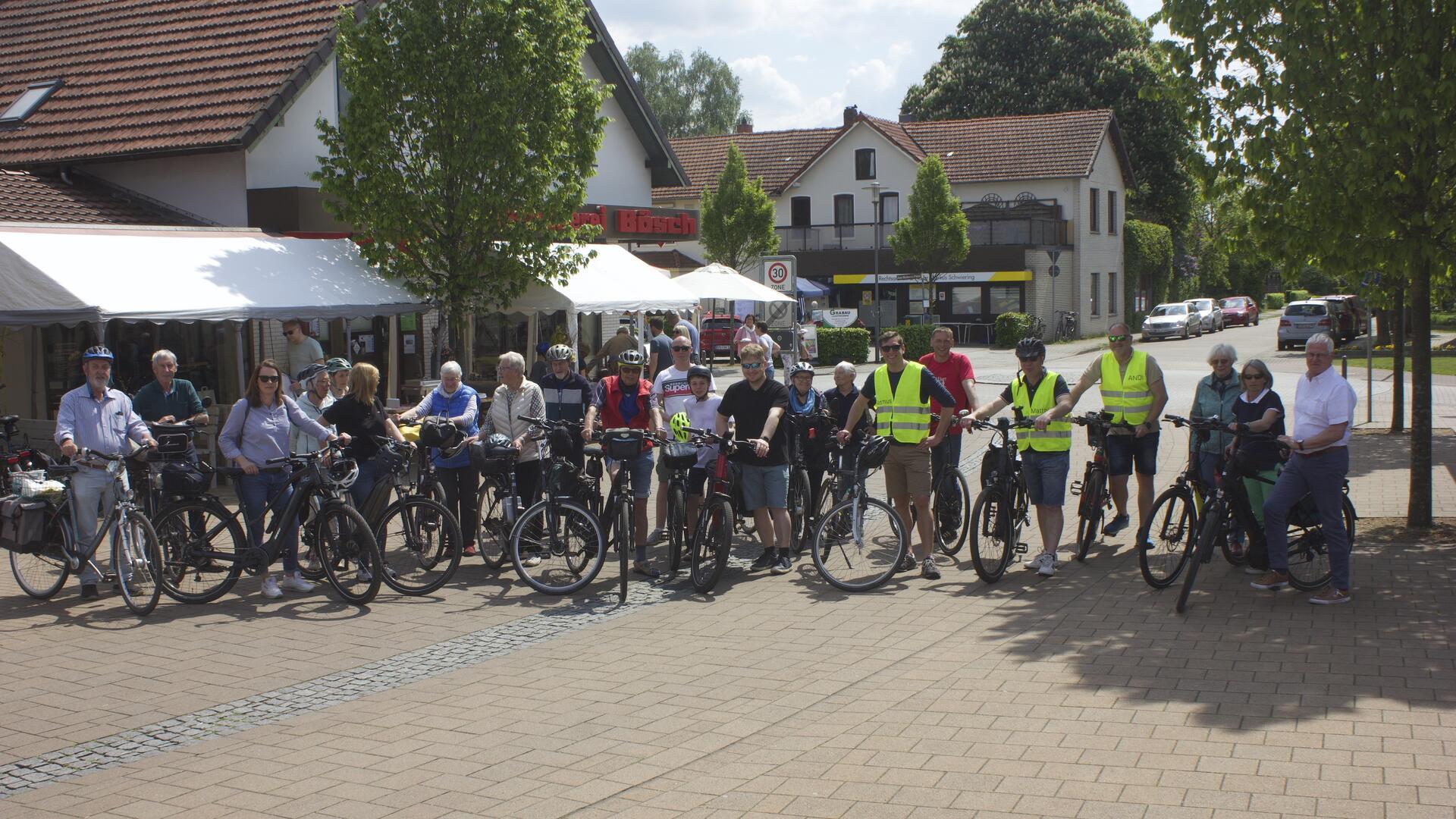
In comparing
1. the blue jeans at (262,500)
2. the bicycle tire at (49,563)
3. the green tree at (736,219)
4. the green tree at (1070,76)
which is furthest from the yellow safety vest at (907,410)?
the green tree at (1070,76)

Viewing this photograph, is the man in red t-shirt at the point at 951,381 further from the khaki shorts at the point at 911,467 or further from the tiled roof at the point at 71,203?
the tiled roof at the point at 71,203

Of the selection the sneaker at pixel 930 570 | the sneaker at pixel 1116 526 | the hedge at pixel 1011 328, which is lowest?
the sneaker at pixel 930 570

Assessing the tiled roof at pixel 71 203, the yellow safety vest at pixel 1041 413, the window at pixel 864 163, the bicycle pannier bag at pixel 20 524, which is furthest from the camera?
the window at pixel 864 163

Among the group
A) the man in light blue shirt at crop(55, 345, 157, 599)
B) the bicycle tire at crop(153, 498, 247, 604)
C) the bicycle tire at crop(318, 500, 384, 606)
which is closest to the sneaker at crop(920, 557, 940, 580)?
the bicycle tire at crop(318, 500, 384, 606)

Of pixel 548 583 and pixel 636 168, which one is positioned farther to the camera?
pixel 636 168

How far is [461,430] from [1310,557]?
6.06m

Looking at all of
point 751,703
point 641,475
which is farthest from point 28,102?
point 751,703

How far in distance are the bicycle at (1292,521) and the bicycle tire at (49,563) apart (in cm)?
734

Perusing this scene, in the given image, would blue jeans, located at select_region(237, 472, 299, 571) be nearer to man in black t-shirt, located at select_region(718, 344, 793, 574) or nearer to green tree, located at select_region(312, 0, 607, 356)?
man in black t-shirt, located at select_region(718, 344, 793, 574)

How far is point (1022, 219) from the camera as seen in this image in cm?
4884

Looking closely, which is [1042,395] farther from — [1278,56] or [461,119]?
[461,119]

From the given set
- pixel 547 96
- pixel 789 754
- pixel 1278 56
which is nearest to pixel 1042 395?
pixel 1278 56

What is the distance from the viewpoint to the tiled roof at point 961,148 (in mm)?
50812

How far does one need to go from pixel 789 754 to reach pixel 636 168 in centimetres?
2169
